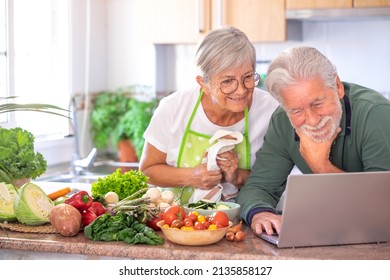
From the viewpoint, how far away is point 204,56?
2633mm

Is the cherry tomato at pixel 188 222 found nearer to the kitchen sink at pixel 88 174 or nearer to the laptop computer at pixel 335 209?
the laptop computer at pixel 335 209

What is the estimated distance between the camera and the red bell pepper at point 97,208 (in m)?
2.39

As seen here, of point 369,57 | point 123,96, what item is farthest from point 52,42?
point 369,57

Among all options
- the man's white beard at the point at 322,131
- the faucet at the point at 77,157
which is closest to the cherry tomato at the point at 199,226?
the man's white beard at the point at 322,131

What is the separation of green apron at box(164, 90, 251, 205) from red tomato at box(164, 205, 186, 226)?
0.65 metres

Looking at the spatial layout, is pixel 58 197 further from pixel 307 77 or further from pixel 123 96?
pixel 123 96

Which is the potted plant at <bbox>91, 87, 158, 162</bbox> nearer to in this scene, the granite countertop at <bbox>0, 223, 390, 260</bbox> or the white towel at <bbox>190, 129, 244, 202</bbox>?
the white towel at <bbox>190, 129, 244, 202</bbox>

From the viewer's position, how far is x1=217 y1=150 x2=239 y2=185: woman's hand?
2.81m

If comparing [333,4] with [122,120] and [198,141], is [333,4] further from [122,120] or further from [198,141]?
[198,141]

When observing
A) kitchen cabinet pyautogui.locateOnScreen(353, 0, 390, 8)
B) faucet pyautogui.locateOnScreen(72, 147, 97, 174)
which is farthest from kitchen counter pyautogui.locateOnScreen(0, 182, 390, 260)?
kitchen cabinet pyautogui.locateOnScreen(353, 0, 390, 8)

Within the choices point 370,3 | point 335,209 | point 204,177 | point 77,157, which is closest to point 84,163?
point 77,157

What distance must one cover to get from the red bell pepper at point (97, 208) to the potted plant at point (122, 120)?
7.37ft

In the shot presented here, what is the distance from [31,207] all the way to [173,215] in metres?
0.50

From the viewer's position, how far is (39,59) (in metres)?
4.64
